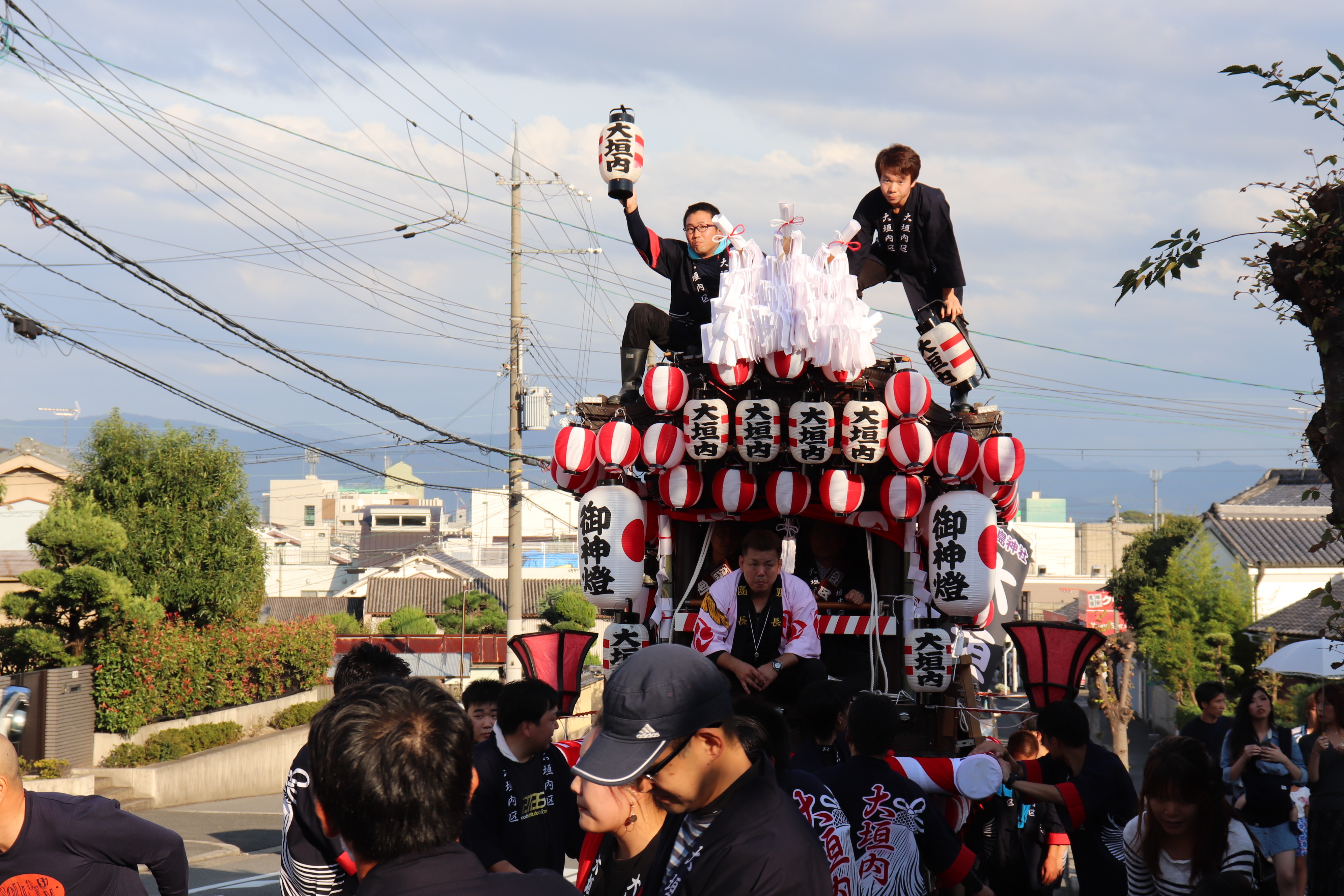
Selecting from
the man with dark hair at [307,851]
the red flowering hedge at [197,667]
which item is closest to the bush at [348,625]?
the red flowering hedge at [197,667]

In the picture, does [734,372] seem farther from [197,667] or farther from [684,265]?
[197,667]

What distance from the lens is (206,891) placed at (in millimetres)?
11070

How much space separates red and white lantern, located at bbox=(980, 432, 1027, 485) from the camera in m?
7.84

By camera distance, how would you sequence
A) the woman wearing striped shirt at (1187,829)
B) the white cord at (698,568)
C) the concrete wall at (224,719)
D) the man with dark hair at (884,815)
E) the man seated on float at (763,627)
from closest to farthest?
1. the woman wearing striped shirt at (1187,829)
2. the man with dark hair at (884,815)
3. the man seated on float at (763,627)
4. the white cord at (698,568)
5. the concrete wall at (224,719)

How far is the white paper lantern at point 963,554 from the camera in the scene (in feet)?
25.3

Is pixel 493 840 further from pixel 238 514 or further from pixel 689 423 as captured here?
pixel 238 514

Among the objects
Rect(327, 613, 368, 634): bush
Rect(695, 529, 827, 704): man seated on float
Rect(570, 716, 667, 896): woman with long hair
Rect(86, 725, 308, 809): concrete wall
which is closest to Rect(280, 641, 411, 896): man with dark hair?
Rect(570, 716, 667, 896): woman with long hair

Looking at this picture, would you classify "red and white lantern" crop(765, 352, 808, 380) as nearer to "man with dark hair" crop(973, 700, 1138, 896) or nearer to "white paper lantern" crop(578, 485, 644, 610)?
"white paper lantern" crop(578, 485, 644, 610)

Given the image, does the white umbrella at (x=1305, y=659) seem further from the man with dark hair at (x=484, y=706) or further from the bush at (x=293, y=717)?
the bush at (x=293, y=717)

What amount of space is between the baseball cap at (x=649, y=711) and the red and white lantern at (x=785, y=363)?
15.9 feet

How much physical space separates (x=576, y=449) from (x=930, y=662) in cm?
305

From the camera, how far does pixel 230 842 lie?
15328 mm

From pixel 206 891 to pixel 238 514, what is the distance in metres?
12.2

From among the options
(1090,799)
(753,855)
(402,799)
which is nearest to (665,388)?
(1090,799)
